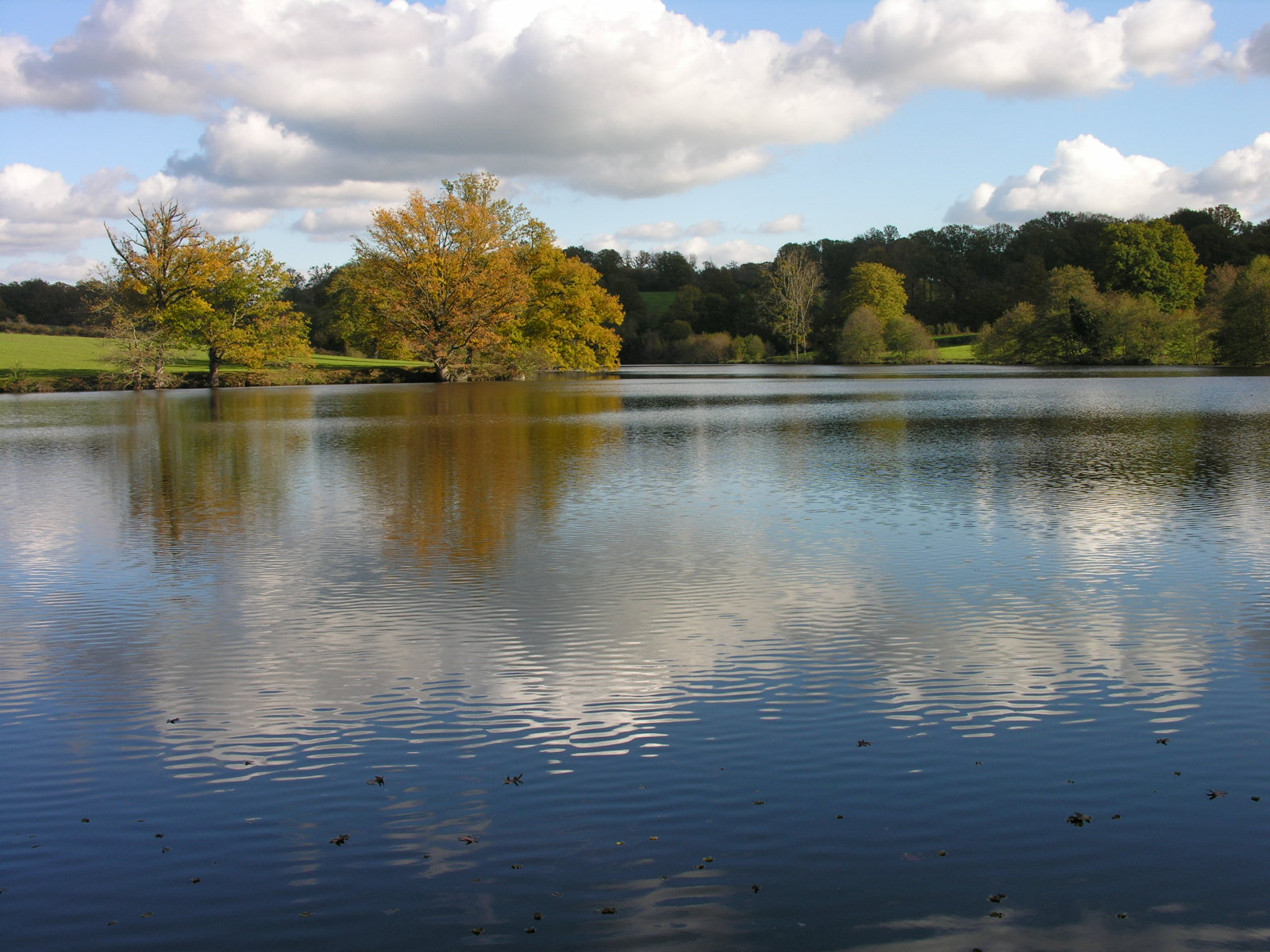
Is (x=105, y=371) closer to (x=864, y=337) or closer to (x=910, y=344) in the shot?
(x=864, y=337)

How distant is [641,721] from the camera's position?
6.16 metres

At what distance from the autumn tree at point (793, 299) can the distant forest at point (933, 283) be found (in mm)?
1736

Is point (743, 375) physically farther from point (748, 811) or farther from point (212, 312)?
point (748, 811)

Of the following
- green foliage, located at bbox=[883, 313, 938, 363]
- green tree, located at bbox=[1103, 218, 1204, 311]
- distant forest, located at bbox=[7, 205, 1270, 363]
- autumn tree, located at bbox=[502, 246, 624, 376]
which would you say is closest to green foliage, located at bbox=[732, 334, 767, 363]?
distant forest, located at bbox=[7, 205, 1270, 363]

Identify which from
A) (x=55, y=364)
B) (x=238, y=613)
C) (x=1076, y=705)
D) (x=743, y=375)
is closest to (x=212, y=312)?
(x=55, y=364)

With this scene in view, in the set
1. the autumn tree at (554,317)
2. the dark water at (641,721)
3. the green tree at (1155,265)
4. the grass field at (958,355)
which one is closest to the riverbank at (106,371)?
the autumn tree at (554,317)

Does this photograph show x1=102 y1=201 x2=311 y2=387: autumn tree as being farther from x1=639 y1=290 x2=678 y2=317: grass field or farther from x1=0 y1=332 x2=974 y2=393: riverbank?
x1=639 y1=290 x2=678 y2=317: grass field

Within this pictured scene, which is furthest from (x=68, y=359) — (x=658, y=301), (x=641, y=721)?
(x=658, y=301)

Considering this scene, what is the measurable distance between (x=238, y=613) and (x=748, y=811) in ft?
19.1

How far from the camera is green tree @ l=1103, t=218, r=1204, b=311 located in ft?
289

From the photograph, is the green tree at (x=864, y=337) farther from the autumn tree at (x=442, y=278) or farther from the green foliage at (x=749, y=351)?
the autumn tree at (x=442, y=278)

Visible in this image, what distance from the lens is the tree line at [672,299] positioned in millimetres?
59344

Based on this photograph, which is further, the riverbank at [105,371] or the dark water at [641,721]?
the riverbank at [105,371]

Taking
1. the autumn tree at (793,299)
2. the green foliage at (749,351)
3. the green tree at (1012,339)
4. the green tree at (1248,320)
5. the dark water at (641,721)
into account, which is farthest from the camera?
the green foliage at (749,351)
